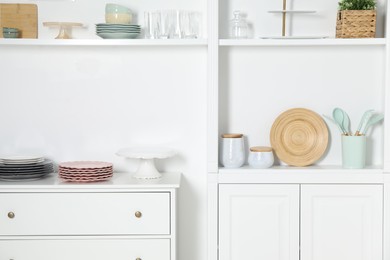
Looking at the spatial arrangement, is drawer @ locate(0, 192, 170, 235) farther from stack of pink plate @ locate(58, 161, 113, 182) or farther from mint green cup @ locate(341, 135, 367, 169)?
mint green cup @ locate(341, 135, 367, 169)

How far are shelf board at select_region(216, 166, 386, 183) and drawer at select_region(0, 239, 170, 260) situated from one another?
43cm

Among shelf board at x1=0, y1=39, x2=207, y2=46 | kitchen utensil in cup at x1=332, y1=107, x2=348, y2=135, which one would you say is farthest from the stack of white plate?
kitchen utensil in cup at x1=332, y1=107, x2=348, y2=135

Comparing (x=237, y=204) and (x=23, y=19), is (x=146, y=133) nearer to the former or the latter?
(x=237, y=204)

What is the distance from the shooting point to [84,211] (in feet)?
9.70

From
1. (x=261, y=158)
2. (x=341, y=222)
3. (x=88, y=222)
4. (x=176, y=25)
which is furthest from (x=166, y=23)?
(x=341, y=222)

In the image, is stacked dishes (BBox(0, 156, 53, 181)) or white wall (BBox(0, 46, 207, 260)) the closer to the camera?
stacked dishes (BBox(0, 156, 53, 181))

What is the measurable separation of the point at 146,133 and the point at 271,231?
2.46 ft

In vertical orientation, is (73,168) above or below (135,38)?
below

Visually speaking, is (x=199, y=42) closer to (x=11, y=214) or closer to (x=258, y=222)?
(x=258, y=222)

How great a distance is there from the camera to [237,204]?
309 centimetres

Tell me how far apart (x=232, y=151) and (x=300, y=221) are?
43 cm

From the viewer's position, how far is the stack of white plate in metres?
3.07

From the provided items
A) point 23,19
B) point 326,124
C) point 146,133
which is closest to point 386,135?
point 326,124

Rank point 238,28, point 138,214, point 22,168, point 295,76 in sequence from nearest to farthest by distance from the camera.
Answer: point 138,214, point 22,168, point 238,28, point 295,76
